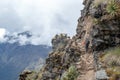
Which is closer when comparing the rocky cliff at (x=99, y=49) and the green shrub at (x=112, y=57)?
the green shrub at (x=112, y=57)

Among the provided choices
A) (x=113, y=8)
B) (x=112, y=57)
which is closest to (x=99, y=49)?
(x=112, y=57)

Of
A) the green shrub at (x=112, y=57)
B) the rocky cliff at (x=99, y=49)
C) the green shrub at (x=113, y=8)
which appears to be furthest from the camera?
the green shrub at (x=113, y=8)

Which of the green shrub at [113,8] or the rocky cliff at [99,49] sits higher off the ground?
the green shrub at [113,8]

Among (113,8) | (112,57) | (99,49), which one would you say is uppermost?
(113,8)

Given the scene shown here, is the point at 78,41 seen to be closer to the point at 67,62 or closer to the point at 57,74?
the point at 67,62

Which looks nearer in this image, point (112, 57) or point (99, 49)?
point (112, 57)

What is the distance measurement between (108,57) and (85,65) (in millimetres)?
9163

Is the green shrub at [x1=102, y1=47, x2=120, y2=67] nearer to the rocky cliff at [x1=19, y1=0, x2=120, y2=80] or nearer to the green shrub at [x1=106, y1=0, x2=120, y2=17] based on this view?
the rocky cliff at [x1=19, y1=0, x2=120, y2=80]

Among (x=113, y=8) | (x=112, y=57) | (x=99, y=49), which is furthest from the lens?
(x=99, y=49)

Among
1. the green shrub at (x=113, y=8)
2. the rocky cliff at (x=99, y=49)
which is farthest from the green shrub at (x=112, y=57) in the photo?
the green shrub at (x=113, y=8)

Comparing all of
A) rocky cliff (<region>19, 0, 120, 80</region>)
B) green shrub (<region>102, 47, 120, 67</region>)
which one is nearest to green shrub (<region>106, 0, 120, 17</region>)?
rocky cliff (<region>19, 0, 120, 80</region>)

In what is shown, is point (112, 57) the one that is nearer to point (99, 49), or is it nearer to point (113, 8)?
point (99, 49)

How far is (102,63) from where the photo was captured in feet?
218

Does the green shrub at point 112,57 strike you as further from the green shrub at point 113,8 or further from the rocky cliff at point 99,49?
the green shrub at point 113,8
